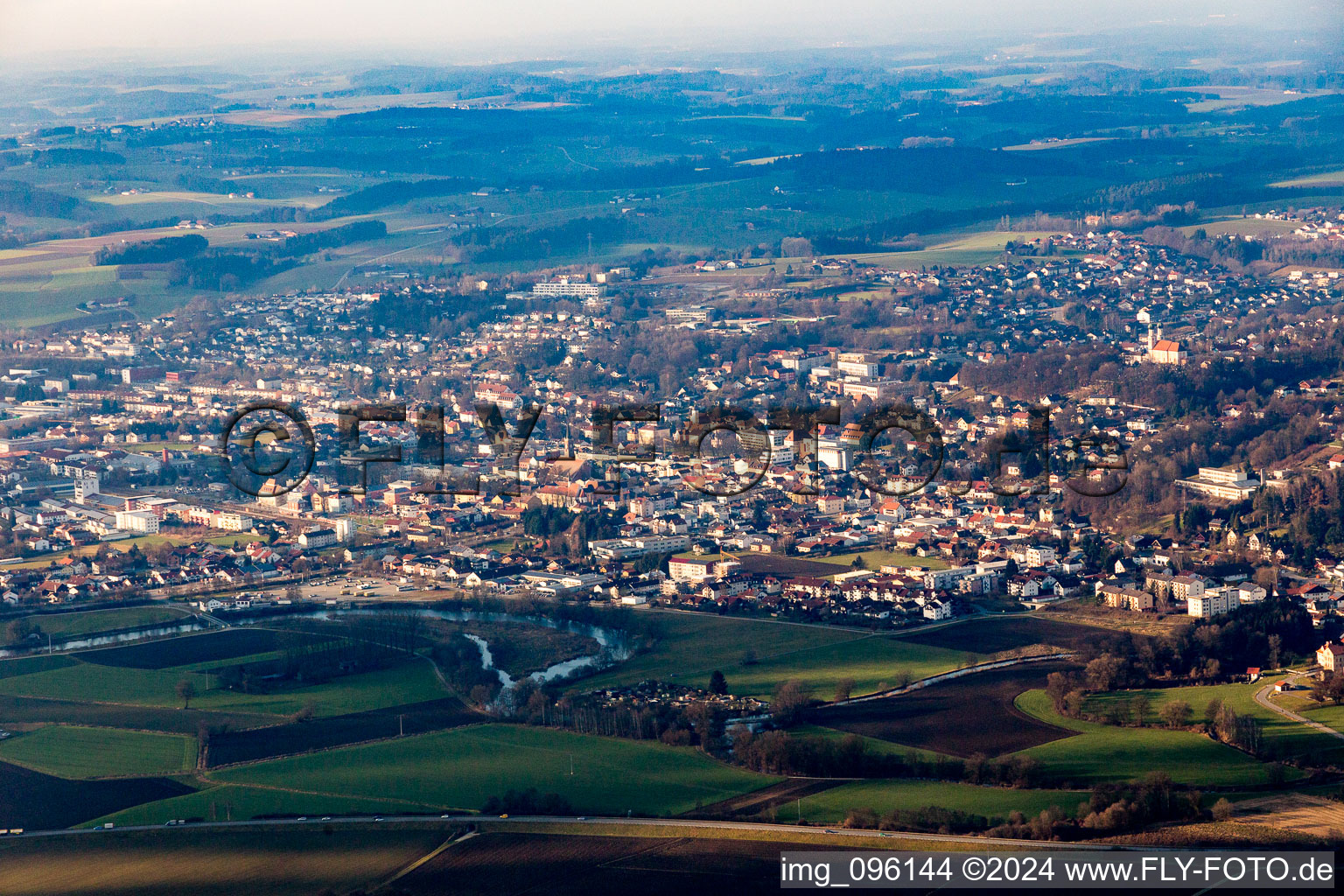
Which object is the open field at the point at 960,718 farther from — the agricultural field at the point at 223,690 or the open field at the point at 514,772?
the agricultural field at the point at 223,690

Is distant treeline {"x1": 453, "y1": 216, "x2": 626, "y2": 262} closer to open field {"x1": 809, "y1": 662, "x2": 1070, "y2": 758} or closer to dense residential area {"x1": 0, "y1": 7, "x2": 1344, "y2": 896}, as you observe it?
dense residential area {"x1": 0, "y1": 7, "x2": 1344, "y2": 896}

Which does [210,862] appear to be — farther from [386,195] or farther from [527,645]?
[386,195]

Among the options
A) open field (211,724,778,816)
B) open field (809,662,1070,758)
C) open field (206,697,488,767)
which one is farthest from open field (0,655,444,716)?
open field (809,662,1070,758)

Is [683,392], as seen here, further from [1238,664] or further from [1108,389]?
[1238,664]

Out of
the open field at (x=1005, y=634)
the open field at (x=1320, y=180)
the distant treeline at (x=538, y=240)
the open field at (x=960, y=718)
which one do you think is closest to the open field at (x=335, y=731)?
the open field at (x=960, y=718)

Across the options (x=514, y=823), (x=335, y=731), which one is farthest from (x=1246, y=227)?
(x=514, y=823)

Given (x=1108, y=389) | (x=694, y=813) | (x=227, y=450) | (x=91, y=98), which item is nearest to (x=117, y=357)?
Answer: (x=227, y=450)
